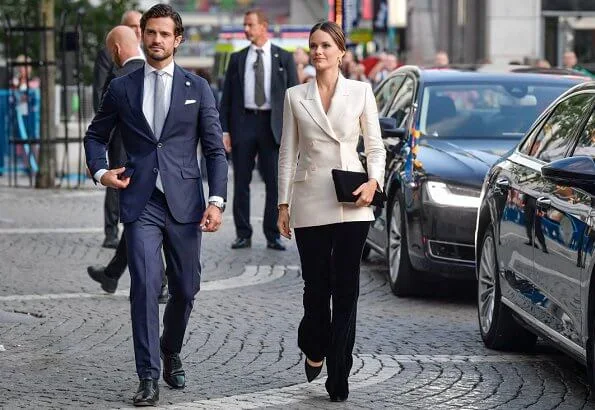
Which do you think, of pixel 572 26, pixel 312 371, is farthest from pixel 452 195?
pixel 572 26

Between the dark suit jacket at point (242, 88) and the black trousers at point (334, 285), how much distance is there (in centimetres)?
688

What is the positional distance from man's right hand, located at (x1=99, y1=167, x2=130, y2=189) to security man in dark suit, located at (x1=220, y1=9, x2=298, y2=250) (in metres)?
6.95

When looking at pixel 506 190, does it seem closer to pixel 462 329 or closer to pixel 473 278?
pixel 462 329

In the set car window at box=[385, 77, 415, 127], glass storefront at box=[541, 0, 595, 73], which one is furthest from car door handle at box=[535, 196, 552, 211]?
glass storefront at box=[541, 0, 595, 73]

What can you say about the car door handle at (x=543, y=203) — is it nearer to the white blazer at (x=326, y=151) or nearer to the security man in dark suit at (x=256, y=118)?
the white blazer at (x=326, y=151)

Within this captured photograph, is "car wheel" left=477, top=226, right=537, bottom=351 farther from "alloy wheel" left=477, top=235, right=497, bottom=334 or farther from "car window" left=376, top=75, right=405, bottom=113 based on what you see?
"car window" left=376, top=75, right=405, bottom=113

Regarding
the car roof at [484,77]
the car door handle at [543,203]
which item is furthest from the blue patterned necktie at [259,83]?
the car door handle at [543,203]

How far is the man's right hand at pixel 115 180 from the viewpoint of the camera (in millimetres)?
7543

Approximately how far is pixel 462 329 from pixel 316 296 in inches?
102

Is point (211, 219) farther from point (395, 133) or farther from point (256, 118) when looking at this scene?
→ point (256, 118)

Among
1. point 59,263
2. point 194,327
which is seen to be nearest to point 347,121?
point 194,327

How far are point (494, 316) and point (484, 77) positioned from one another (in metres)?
3.84

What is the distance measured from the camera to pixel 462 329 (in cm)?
1015

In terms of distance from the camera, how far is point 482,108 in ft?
40.8
